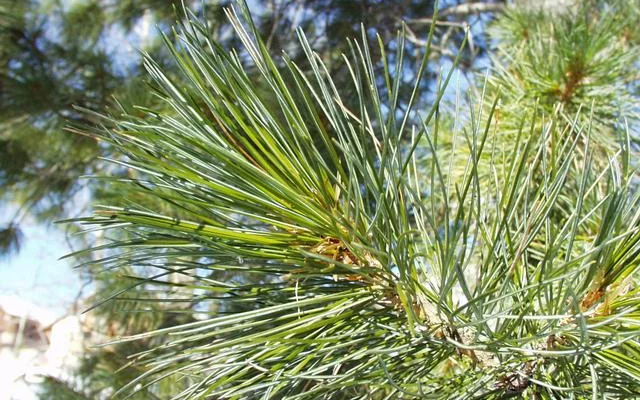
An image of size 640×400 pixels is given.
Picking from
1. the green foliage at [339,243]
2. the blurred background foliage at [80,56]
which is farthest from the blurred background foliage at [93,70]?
the green foliage at [339,243]

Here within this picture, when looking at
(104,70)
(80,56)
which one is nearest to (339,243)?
(104,70)

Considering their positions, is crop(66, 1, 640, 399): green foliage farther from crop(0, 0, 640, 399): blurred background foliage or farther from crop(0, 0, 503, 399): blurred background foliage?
crop(0, 0, 503, 399): blurred background foliage

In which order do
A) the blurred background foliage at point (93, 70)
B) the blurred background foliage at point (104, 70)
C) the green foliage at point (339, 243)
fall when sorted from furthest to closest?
1. the blurred background foliage at point (93, 70)
2. the blurred background foliage at point (104, 70)
3. the green foliage at point (339, 243)

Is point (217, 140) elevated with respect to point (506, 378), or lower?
elevated

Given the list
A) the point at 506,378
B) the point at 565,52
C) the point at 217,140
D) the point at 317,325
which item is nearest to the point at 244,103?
the point at 217,140

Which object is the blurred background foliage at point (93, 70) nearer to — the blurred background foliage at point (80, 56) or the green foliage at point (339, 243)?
the blurred background foliage at point (80, 56)

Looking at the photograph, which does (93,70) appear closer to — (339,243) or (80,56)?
(80,56)

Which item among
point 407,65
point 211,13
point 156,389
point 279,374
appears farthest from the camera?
point 407,65

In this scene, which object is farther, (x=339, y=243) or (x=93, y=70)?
(x=93, y=70)

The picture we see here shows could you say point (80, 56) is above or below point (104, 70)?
above

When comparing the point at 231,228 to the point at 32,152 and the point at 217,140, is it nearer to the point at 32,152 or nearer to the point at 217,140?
the point at 217,140

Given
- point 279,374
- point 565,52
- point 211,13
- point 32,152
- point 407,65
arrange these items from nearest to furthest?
point 279,374 < point 565,52 < point 211,13 < point 32,152 < point 407,65
